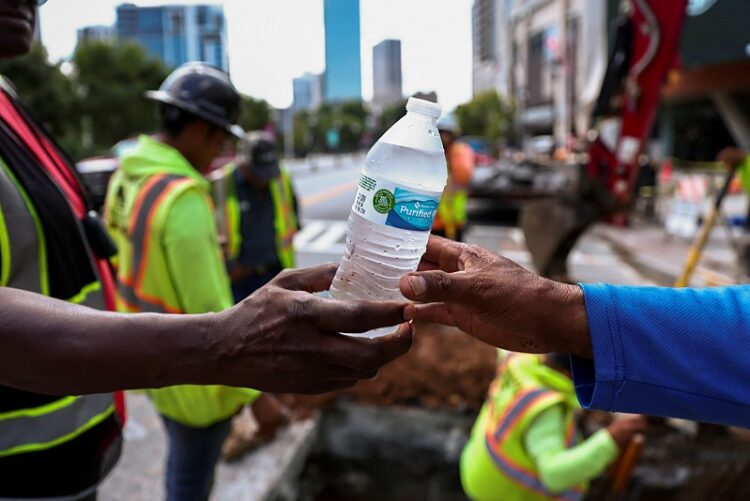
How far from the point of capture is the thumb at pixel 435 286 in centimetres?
115

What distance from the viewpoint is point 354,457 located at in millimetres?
3904

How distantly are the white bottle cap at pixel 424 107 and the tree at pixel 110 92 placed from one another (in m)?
27.4

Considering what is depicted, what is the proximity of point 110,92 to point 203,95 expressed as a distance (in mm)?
27165

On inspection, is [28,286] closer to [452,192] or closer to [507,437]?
[507,437]

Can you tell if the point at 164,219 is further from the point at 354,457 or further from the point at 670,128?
the point at 670,128

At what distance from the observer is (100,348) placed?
1.14 metres

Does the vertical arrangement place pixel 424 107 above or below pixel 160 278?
above

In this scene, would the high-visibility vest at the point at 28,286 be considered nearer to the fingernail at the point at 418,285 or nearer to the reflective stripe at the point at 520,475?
the fingernail at the point at 418,285

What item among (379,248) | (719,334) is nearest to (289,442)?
(379,248)

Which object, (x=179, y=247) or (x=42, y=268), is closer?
(x=42, y=268)

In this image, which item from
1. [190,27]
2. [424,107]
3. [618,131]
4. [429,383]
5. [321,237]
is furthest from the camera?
[321,237]

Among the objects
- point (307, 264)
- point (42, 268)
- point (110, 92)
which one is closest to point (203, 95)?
point (42, 268)

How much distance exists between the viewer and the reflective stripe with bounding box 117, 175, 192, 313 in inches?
91.8

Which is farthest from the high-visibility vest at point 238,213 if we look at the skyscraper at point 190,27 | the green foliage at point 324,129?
the green foliage at point 324,129
